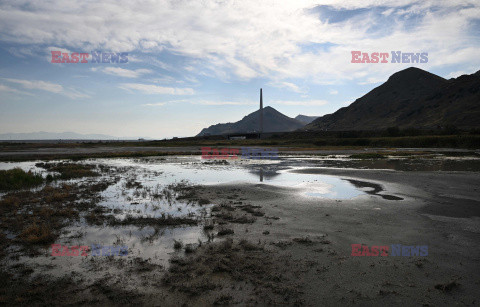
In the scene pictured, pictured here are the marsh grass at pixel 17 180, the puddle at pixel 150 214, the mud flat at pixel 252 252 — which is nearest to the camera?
the mud flat at pixel 252 252

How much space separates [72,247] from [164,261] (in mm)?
3359

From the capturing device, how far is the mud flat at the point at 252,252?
611cm

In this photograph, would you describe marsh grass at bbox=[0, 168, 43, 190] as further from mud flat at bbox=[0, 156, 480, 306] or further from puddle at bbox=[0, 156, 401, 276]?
mud flat at bbox=[0, 156, 480, 306]

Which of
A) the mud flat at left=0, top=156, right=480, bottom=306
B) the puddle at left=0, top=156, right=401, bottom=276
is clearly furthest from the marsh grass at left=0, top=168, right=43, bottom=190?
the mud flat at left=0, top=156, right=480, bottom=306

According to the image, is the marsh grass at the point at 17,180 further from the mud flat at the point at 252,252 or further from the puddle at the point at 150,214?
the mud flat at the point at 252,252

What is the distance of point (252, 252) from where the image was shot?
27.1ft

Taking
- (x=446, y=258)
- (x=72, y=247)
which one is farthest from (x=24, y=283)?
(x=446, y=258)

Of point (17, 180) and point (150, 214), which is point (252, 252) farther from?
point (17, 180)

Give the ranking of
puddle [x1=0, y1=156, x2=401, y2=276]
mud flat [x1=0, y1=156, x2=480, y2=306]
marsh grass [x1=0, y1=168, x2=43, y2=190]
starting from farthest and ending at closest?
marsh grass [x1=0, y1=168, x2=43, y2=190] < puddle [x1=0, y1=156, x2=401, y2=276] < mud flat [x1=0, y1=156, x2=480, y2=306]

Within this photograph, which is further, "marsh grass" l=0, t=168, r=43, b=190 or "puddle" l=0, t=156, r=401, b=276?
"marsh grass" l=0, t=168, r=43, b=190

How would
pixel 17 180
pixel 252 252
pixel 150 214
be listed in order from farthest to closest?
pixel 17 180 → pixel 150 214 → pixel 252 252

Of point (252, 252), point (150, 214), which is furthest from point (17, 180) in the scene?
point (252, 252)

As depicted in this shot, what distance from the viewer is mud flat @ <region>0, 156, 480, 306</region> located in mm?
6105

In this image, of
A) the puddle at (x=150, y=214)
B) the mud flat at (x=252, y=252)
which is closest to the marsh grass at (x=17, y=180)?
the puddle at (x=150, y=214)
